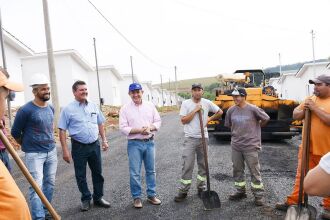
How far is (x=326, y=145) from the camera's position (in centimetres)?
434

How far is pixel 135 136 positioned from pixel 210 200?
1449 mm

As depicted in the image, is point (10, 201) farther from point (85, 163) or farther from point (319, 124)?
point (319, 124)

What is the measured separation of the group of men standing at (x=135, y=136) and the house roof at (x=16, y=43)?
14.8 m

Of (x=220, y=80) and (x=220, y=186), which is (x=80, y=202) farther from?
(x=220, y=80)

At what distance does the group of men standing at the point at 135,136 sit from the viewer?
4.42m

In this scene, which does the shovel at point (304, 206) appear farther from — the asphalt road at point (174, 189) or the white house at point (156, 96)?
the white house at point (156, 96)

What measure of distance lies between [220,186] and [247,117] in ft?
4.54

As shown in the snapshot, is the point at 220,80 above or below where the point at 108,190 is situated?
above

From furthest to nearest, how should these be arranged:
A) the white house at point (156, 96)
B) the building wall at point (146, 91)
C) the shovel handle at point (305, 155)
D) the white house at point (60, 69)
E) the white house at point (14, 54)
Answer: the white house at point (156, 96) < the building wall at point (146, 91) < the white house at point (60, 69) < the white house at point (14, 54) < the shovel handle at point (305, 155)

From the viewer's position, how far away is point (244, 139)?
5191 millimetres

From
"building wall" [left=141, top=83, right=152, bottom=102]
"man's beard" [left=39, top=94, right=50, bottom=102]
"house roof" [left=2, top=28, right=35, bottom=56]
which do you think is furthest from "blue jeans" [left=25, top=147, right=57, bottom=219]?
"building wall" [left=141, top=83, right=152, bottom=102]

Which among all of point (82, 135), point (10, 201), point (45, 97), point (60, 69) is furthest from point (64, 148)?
point (60, 69)

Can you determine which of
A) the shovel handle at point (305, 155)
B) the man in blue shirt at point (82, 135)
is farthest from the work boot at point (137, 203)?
the shovel handle at point (305, 155)

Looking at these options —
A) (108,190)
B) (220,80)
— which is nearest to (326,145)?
(108,190)
